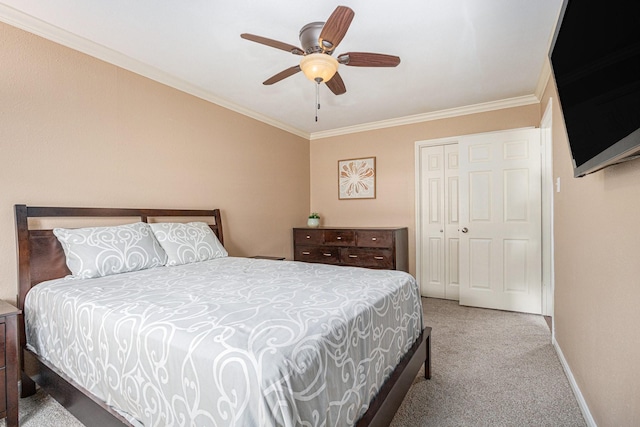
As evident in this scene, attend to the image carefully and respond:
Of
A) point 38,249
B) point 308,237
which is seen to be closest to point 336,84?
point 38,249

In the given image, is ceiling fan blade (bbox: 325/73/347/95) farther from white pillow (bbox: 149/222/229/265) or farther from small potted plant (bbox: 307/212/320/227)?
small potted plant (bbox: 307/212/320/227)

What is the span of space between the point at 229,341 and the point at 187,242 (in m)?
1.88

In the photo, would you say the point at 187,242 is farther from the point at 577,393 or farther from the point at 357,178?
the point at 577,393

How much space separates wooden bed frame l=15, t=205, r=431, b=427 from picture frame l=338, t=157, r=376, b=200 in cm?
277

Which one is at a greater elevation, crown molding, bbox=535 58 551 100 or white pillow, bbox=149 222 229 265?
crown molding, bbox=535 58 551 100

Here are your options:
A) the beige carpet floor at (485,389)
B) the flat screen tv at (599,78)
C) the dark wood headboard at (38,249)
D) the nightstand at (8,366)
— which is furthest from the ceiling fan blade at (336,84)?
the nightstand at (8,366)

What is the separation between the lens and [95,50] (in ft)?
7.99

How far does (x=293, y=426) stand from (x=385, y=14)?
2.29m

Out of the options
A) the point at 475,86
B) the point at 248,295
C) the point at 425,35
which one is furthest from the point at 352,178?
the point at 248,295

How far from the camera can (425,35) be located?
231cm

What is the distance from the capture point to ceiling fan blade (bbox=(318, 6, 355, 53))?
1624 mm

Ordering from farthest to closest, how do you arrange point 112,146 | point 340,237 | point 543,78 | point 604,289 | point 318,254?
point 318,254 → point 340,237 → point 543,78 → point 112,146 → point 604,289

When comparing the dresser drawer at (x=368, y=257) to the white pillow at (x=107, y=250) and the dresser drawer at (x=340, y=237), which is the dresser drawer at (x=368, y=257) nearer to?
the dresser drawer at (x=340, y=237)

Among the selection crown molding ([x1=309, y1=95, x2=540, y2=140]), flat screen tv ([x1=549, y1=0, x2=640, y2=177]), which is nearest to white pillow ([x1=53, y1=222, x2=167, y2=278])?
flat screen tv ([x1=549, y1=0, x2=640, y2=177])
